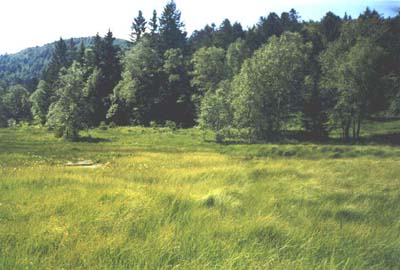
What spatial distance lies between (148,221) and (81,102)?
5626 centimetres

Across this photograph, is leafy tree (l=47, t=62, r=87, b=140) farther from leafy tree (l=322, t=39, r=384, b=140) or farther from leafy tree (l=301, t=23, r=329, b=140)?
leafy tree (l=322, t=39, r=384, b=140)

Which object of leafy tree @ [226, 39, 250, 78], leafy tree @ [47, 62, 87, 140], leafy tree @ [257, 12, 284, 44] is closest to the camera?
leafy tree @ [47, 62, 87, 140]

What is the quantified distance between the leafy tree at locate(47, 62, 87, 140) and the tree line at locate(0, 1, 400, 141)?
151mm

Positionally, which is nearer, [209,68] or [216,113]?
[216,113]

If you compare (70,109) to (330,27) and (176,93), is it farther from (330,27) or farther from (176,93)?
(330,27)

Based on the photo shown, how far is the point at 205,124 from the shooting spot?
55969 millimetres

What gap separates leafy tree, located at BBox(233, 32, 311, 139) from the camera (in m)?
54.8

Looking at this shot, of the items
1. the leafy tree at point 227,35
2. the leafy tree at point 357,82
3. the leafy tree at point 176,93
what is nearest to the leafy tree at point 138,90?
the leafy tree at point 176,93

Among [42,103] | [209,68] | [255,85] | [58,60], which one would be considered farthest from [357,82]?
[58,60]

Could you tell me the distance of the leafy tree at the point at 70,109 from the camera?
56.8 m

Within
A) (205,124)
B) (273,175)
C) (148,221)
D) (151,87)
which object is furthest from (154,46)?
(148,221)

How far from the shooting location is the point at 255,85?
55.7m

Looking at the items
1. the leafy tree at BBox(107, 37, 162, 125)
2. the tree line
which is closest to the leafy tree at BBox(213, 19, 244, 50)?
the tree line

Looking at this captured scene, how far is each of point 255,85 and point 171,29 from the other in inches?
2490
